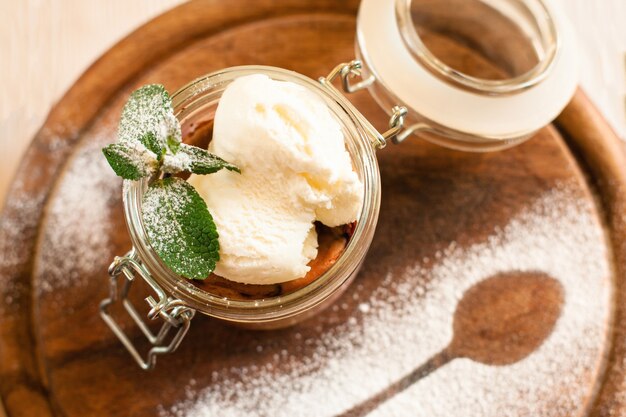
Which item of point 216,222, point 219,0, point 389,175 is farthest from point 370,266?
point 219,0

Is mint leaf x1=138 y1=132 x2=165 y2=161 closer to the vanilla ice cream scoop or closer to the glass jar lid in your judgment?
the vanilla ice cream scoop

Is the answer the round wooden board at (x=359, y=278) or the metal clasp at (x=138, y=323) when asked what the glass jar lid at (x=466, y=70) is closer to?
the round wooden board at (x=359, y=278)

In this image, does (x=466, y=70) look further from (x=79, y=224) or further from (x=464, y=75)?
(x=79, y=224)

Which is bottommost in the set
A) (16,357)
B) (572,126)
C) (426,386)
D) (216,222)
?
(426,386)

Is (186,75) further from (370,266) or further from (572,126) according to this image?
(572,126)

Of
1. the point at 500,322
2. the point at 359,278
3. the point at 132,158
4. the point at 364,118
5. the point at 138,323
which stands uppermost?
the point at 132,158

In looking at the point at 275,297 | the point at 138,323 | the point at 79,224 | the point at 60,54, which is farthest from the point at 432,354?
the point at 60,54

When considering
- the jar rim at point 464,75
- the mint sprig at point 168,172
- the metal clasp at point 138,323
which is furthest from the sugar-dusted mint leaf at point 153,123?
the jar rim at point 464,75
